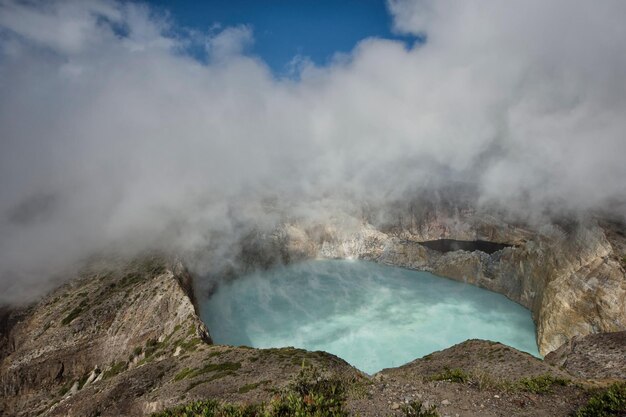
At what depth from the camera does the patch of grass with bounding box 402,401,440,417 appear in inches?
864

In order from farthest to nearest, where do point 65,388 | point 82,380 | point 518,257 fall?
point 518,257
point 82,380
point 65,388

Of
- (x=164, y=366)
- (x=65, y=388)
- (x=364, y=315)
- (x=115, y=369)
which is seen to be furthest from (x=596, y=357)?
(x=65, y=388)

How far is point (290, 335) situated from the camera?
118 metres

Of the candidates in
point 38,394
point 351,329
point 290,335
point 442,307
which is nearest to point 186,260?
point 290,335

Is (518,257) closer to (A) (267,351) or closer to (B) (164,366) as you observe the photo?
(A) (267,351)

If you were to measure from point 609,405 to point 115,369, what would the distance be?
90.7 meters

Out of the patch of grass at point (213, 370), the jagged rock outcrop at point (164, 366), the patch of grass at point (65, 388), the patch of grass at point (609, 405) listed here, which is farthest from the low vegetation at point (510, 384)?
the patch of grass at point (65, 388)

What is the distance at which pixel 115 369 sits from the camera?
7850 cm

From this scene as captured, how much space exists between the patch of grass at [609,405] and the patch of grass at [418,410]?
8.40 meters

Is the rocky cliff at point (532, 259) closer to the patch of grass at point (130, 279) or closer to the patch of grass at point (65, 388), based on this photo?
the patch of grass at point (130, 279)

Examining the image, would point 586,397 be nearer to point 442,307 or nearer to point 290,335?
point 290,335

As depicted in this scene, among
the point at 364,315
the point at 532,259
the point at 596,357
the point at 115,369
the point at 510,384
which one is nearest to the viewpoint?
the point at 510,384

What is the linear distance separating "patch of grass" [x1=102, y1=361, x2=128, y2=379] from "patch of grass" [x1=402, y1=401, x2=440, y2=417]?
76.1 meters

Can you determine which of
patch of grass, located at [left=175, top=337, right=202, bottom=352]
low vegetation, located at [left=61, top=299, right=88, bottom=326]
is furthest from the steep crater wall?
patch of grass, located at [left=175, top=337, right=202, bottom=352]
